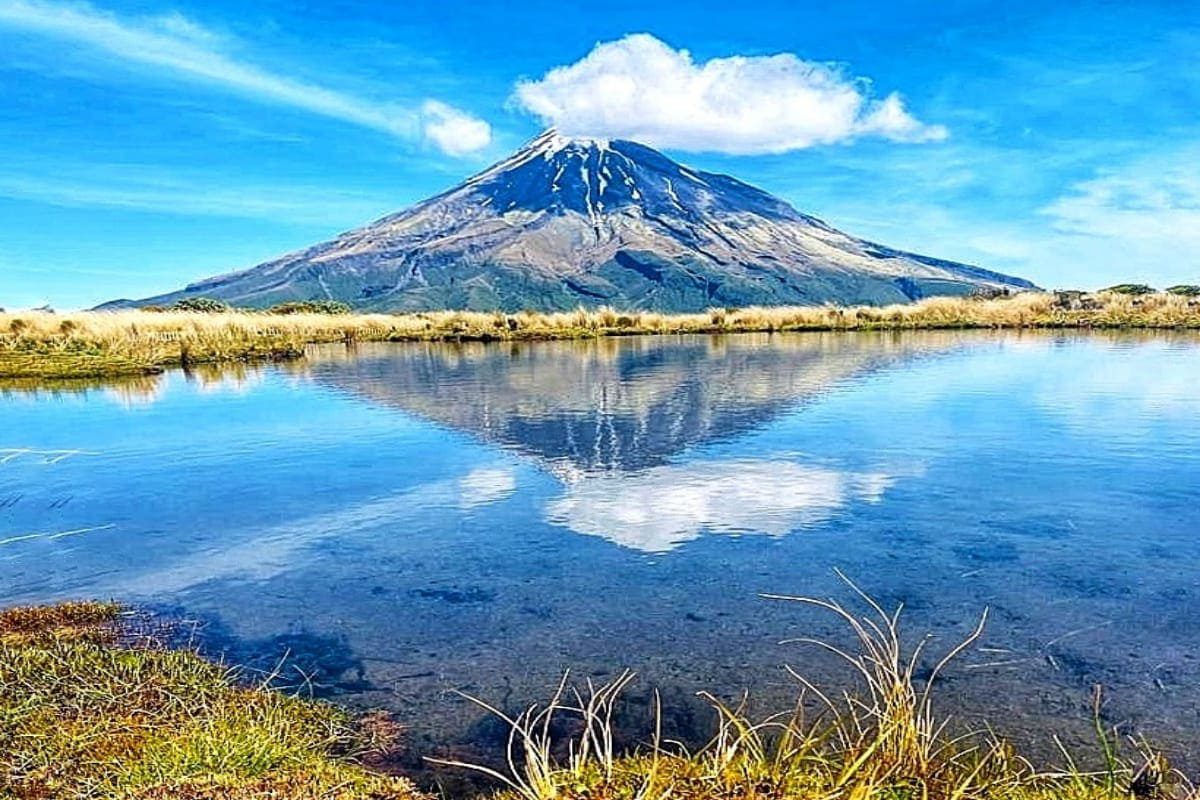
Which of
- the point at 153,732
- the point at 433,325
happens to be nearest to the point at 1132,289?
the point at 433,325

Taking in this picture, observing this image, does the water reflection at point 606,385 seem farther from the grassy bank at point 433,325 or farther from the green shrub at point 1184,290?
the green shrub at point 1184,290

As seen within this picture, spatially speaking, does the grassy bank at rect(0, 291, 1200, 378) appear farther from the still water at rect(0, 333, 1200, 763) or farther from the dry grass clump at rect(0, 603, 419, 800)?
the dry grass clump at rect(0, 603, 419, 800)

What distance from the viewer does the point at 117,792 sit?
126 inches

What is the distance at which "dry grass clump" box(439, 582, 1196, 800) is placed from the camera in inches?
116

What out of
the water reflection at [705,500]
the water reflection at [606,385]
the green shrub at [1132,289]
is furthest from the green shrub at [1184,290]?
the water reflection at [705,500]

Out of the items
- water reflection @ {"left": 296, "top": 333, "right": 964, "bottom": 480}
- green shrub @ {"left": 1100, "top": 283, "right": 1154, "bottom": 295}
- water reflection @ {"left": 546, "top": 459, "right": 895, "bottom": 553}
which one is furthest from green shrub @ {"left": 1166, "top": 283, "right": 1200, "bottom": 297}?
water reflection @ {"left": 546, "top": 459, "right": 895, "bottom": 553}

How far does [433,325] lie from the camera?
1612 inches

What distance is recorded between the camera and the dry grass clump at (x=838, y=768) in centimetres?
294

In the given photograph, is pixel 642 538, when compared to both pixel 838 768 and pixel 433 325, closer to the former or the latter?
pixel 838 768

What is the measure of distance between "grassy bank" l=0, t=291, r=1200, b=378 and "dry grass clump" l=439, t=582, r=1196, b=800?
25.1m

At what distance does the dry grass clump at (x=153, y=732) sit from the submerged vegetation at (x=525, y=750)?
0.03 feet

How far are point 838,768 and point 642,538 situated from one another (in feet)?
12.4

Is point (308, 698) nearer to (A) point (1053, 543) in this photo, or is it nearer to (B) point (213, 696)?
(B) point (213, 696)

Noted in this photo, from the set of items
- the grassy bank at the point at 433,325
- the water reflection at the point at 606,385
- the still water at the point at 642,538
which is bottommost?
the still water at the point at 642,538
